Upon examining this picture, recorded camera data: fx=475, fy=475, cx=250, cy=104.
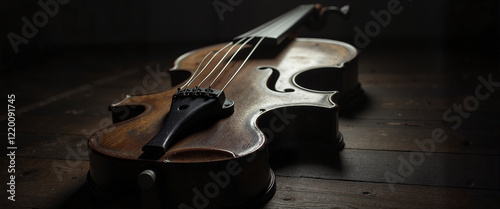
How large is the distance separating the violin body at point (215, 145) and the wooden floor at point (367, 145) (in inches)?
2.5

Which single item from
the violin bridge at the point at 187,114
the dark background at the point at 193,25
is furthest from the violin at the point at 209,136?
the dark background at the point at 193,25

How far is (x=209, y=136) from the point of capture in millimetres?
929

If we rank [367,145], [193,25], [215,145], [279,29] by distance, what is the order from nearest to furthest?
[215,145] < [367,145] < [279,29] < [193,25]

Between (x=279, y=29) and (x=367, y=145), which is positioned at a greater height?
(x=279, y=29)

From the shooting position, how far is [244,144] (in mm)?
894

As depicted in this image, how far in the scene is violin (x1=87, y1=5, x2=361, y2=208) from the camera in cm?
83

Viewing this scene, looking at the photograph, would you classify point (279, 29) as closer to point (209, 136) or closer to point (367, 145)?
point (367, 145)

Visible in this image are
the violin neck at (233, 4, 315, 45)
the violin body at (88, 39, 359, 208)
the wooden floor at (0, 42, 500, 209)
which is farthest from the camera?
the violin neck at (233, 4, 315, 45)

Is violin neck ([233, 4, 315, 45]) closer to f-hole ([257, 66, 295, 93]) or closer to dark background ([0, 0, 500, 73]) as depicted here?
f-hole ([257, 66, 295, 93])

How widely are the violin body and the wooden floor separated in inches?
2.5

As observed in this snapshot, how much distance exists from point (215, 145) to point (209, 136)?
0.15ft

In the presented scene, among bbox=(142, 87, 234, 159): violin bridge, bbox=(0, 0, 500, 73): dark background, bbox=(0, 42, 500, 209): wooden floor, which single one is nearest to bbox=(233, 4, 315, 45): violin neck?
bbox=(0, 42, 500, 209): wooden floor

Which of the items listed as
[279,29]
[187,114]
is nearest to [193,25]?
[279,29]

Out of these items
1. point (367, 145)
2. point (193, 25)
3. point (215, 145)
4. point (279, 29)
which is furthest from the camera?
point (193, 25)
